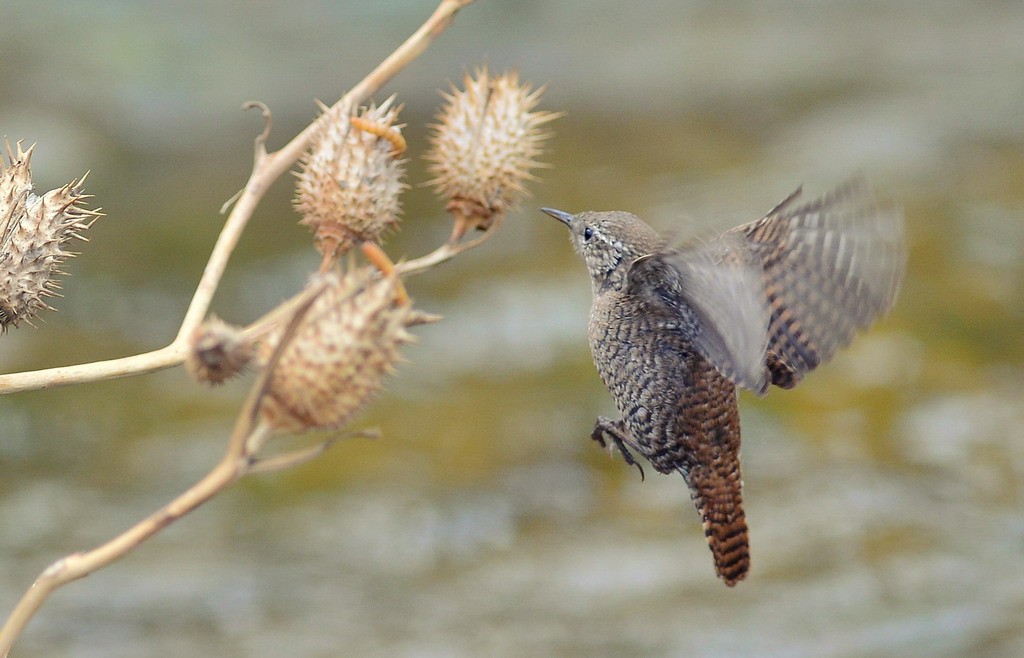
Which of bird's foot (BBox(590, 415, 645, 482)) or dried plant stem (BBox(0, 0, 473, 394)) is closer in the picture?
dried plant stem (BBox(0, 0, 473, 394))

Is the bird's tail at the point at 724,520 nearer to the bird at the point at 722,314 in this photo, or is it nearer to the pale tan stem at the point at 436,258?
the bird at the point at 722,314

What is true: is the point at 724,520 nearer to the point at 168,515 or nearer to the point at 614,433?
the point at 614,433

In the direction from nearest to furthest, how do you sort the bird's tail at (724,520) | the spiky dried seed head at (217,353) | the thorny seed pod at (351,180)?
the spiky dried seed head at (217,353), the thorny seed pod at (351,180), the bird's tail at (724,520)

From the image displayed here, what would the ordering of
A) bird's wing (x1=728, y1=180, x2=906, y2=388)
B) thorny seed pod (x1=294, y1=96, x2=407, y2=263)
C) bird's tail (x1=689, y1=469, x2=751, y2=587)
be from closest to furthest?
thorny seed pod (x1=294, y1=96, x2=407, y2=263) → bird's wing (x1=728, y1=180, x2=906, y2=388) → bird's tail (x1=689, y1=469, x2=751, y2=587)

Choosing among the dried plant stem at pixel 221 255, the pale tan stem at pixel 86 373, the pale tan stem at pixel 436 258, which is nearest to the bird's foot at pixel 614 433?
the pale tan stem at pixel 436 258

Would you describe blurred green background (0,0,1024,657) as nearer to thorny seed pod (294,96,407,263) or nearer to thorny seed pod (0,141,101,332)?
thorny seed pod (294,96,407,263)

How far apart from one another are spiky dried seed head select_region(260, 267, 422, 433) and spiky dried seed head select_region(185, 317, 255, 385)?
5 centimetres

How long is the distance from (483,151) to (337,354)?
3.13 feet

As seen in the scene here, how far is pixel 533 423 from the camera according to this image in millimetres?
10109

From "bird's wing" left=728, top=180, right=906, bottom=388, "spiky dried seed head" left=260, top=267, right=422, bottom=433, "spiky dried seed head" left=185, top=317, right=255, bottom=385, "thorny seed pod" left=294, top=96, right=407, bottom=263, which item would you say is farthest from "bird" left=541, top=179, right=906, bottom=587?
"spiky dried seed head" left=185, top=317, right=255, bottom=385

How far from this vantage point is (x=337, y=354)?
1.67 meters

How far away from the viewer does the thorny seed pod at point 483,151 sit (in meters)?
2.52

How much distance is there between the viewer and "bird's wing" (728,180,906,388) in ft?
8.16

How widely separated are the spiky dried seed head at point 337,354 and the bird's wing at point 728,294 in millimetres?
637
